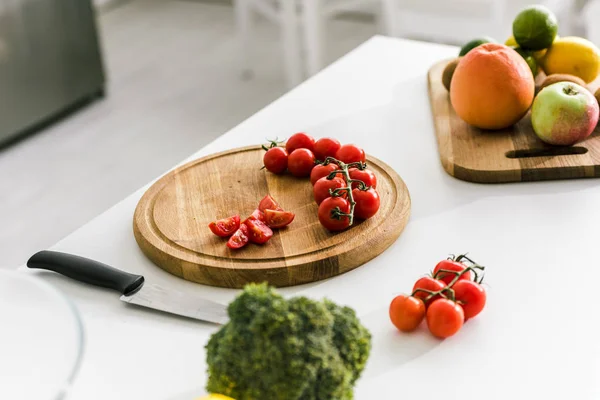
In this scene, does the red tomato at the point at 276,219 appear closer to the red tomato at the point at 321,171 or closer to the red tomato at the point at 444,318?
the red tomato at the point at 321,171

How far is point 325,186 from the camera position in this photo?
3.91ft

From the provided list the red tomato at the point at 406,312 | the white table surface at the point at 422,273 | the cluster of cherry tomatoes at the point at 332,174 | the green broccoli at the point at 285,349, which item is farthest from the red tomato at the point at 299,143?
the green broccoli at the point at 285,349

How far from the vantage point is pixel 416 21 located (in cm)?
332

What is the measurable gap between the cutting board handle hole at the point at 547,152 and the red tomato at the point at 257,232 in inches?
19.9

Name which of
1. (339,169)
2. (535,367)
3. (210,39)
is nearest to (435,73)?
(339,169)

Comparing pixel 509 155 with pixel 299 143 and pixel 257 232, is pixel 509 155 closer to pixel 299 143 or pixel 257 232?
pixel 299 143

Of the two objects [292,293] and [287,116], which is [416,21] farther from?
[292,293]

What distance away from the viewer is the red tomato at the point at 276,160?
1332 mm

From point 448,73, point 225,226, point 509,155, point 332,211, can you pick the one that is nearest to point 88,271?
point 225,226

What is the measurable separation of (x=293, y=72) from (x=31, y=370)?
3.05 meters

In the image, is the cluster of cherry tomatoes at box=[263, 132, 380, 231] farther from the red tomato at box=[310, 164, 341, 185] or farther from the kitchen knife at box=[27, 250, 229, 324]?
the kitchen knife at box=[27, 250, 229, 324]

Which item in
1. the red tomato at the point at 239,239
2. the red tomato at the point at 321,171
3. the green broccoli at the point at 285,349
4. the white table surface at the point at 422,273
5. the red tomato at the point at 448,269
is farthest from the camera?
the red tomato at the point at 321,171

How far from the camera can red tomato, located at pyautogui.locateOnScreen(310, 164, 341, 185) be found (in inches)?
49.7

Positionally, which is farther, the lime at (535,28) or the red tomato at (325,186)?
the lime at (535,28)
